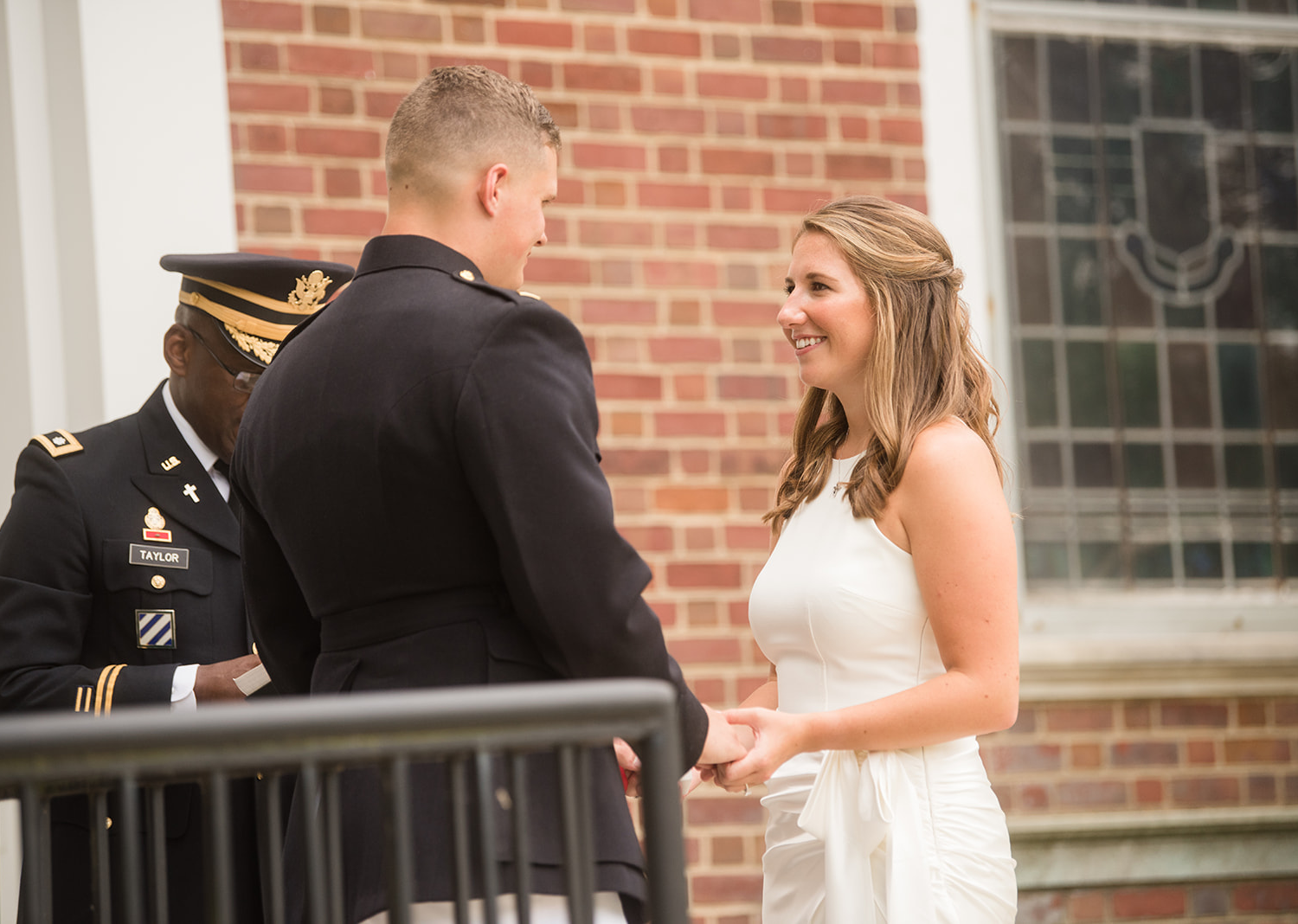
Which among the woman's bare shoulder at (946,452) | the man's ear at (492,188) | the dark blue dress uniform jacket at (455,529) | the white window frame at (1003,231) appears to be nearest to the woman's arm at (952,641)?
the woman's bare shoulder at (946,452)

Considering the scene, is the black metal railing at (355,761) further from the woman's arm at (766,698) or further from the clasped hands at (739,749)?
the woman's arm at (766,698)

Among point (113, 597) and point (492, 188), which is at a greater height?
point (492, 188)

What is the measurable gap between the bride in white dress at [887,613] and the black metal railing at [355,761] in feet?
3.12

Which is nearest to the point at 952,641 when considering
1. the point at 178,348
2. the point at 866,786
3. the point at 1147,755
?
the point at 866,786

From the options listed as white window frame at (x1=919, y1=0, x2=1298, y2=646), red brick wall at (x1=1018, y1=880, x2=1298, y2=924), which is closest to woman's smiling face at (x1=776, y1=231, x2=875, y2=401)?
white window frame at (x1=919, y1=0, x2=1298, y2=646)

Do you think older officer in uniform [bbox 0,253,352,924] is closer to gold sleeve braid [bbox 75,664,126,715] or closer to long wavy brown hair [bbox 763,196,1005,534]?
gold sleeve braid [bbox 75,664,126,715]

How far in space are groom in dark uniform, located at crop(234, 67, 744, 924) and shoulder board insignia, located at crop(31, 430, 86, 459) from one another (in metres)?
0.74

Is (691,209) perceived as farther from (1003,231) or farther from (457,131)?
(457,131)

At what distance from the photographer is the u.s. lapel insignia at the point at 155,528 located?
2.69m

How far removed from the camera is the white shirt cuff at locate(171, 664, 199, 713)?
8.25 ft

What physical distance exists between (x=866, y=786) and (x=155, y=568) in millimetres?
1361

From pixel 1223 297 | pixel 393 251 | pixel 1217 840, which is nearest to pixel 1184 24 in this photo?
pixel 1223 297

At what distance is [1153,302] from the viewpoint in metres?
4.86

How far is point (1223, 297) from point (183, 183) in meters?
3.40
